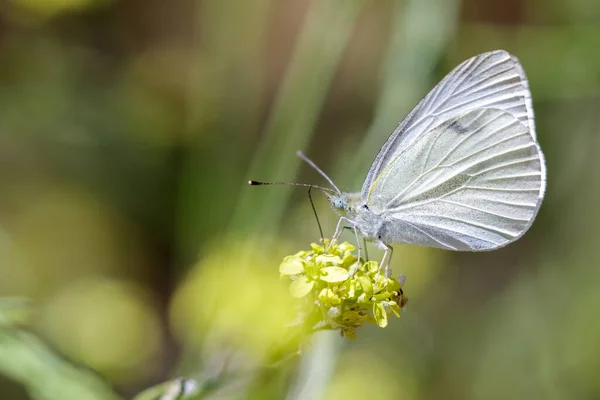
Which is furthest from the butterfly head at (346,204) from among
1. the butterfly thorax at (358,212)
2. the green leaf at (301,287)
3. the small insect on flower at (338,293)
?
the green leaf at (301,287)

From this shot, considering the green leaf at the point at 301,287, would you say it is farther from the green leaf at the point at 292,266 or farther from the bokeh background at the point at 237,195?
the bokeh background at the point at 237,195

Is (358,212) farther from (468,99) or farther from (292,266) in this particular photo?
(468,99)

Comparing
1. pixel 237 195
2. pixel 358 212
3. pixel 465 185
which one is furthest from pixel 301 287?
pixel 237 195

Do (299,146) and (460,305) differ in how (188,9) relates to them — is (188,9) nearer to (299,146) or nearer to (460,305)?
(299,146)

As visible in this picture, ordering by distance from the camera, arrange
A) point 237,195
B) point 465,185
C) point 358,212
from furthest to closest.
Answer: point 237,195 → point 465,185 → point 358,212

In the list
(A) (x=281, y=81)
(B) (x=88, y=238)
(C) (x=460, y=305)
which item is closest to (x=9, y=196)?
(B) (x=88, y=238)

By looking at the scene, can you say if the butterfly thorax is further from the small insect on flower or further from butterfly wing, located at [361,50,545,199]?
the small insect on flower
